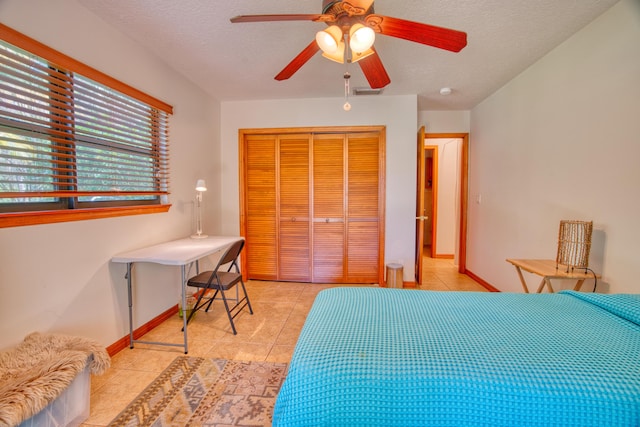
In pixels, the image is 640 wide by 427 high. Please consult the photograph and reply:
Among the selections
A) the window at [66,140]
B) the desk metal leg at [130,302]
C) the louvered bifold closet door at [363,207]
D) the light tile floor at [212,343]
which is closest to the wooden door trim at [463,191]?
the louvered bifold closet door at [363,207]

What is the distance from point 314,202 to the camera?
3480mm

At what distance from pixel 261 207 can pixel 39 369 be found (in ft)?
8.44

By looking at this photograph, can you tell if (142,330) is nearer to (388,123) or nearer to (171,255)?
(171,255)

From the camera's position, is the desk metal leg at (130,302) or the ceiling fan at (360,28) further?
the desk metal leg at (130,302)

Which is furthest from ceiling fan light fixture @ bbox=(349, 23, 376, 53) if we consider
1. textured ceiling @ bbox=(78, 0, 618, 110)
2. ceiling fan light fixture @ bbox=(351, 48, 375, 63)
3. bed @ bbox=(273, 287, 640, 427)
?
bed @ bbox=(273, 287, 640, 427)

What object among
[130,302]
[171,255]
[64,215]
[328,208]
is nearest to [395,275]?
[328,208]

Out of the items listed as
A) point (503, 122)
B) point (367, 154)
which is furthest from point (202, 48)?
point (503, 122)

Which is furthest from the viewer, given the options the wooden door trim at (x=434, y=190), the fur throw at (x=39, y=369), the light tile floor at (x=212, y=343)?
the wooden door trim at (x=434, y=190)

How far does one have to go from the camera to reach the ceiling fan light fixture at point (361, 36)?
1.28 metres

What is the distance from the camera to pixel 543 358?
0.87 m

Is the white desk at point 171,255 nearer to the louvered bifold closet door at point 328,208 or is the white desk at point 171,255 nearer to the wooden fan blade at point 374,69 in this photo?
the louvered bifold closet door at point 328,208

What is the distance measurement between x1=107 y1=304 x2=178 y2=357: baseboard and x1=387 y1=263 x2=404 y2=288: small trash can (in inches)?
96.1

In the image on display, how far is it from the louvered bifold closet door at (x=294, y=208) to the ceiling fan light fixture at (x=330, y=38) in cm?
204

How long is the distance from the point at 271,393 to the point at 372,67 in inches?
85.9
